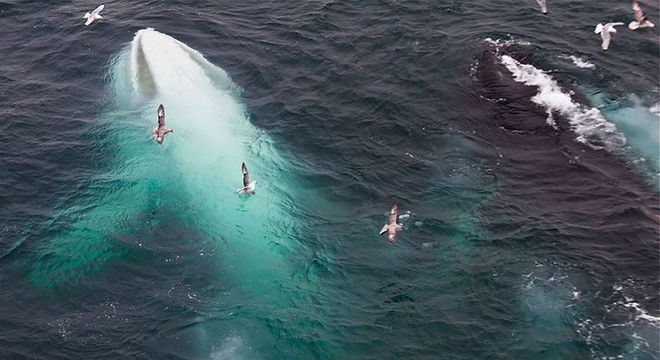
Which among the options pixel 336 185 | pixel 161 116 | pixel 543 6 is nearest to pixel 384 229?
pixel 336 185

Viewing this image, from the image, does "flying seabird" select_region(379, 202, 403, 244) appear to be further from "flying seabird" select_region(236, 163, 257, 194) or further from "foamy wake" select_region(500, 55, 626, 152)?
"foamy wake" select_region(500, 55, 626, 152)

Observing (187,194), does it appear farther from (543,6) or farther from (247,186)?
(543,6)

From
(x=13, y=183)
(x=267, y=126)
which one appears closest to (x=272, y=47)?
(x=267, y=126)

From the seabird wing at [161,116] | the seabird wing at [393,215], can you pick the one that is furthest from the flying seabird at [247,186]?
the seabird wing at [393,215]

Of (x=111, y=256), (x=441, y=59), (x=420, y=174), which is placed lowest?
(x=111, y=256)

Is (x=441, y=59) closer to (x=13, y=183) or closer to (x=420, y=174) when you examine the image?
(x=420, y=174)

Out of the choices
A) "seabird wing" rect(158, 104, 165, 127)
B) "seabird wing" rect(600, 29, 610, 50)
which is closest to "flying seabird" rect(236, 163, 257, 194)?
"seabird wing" rect(158, 104, 165, 127)
